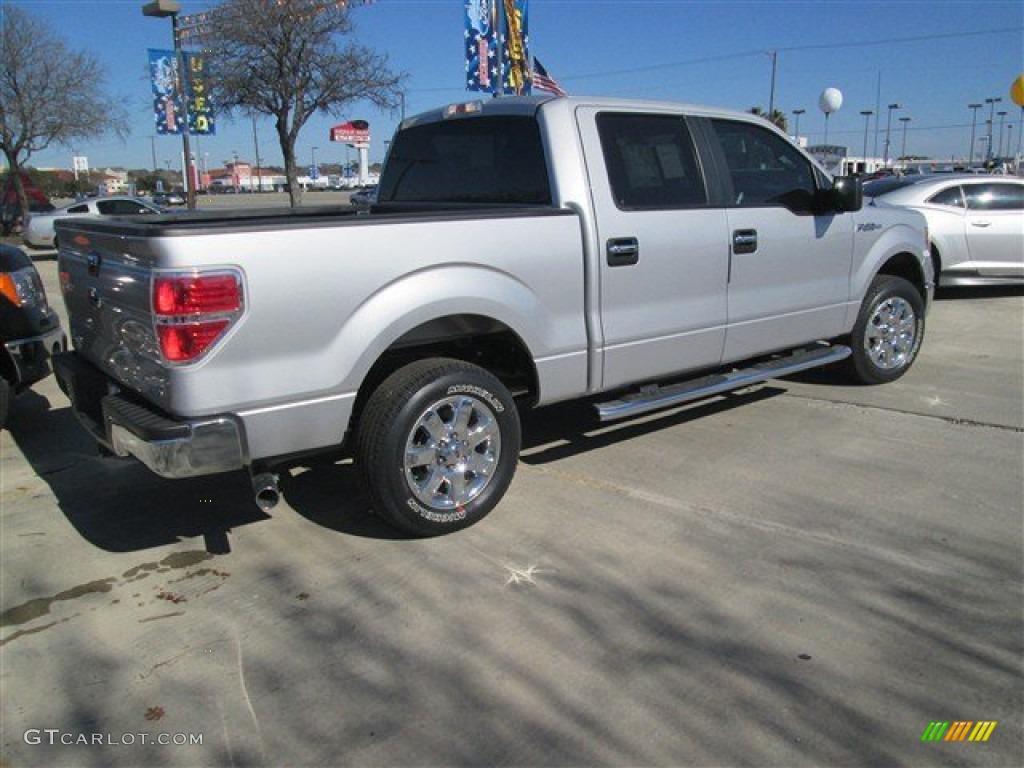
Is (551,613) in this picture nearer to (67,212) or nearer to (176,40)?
(176,40)

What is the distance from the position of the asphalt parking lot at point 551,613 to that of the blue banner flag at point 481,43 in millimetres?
11604

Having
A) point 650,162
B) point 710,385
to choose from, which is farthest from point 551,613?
point 650,162

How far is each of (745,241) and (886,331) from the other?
2.05 meters

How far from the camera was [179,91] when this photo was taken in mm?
19969

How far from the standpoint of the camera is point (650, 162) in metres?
4.61

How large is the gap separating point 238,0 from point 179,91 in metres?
2.77

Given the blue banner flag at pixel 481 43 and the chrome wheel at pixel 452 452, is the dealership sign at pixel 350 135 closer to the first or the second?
the blue banner flag at pixel 481 43

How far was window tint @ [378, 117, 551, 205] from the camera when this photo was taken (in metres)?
4.40

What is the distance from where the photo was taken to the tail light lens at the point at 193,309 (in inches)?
118

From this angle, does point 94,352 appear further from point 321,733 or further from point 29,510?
point 321,733

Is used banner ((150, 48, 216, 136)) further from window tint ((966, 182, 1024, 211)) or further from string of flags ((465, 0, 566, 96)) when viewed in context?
window tint ((966, 182, 1024, 211))

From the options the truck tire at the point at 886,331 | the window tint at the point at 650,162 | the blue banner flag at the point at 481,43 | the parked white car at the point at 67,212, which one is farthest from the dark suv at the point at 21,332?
the parked white car at the point at 67,212

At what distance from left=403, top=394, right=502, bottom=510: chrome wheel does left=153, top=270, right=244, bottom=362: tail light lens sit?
3.15ft

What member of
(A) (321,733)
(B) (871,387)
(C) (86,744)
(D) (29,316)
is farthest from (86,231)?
(B) (871,387)
